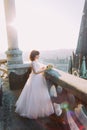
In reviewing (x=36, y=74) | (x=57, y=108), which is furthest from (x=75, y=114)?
(x=36, y=74)

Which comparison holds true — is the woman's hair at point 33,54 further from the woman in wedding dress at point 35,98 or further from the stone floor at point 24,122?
the stone floor at point 24,122

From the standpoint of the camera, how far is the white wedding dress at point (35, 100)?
3.54 metres

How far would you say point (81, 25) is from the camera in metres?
52.2

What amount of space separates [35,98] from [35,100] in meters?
0.04

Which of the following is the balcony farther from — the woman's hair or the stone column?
the woman's hair

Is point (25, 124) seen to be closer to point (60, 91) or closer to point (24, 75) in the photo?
point (60, 91)

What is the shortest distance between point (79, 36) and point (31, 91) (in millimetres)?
49624

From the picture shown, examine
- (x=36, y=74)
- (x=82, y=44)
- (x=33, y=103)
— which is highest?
(x=36, y=74)

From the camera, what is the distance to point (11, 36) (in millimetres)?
A: 6156

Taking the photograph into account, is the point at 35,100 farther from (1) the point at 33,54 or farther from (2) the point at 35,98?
(1) the point at 33,54

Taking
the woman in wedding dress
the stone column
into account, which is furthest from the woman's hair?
the stone column

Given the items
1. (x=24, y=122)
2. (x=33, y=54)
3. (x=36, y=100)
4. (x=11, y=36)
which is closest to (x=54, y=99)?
(x=36, y=100)

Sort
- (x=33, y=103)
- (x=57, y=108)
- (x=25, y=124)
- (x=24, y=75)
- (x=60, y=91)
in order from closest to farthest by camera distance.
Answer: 1. (x=60, y=91)
2. (x=57, y=108)
3. (x=25, y=124)
4. (x=33, y=103)
5. (x=24, y=75)

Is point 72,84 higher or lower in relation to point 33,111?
higher
